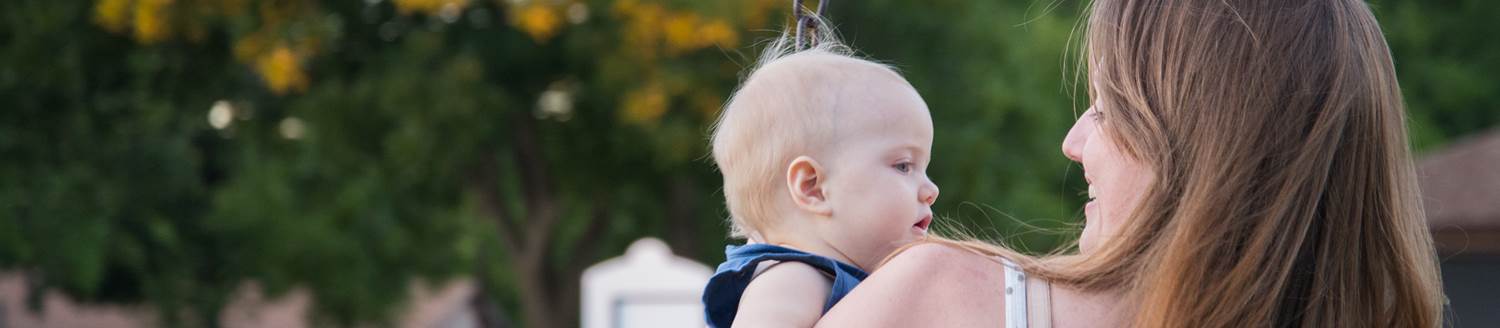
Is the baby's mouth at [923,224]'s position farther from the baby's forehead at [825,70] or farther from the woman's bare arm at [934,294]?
the woman's bare arm at [934,294]

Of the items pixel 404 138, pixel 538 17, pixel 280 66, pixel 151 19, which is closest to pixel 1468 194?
pixel 538 17

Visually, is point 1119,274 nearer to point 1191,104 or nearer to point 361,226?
point 1191,104

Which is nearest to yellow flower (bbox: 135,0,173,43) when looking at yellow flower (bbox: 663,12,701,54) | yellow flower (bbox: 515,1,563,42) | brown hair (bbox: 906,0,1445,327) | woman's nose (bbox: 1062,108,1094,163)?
yellow flower (bbox: 515,1,563,42)

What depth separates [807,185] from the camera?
87.9 inches

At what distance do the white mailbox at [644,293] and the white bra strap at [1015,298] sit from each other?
8793 millimetres

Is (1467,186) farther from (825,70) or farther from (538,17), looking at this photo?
(825,70)

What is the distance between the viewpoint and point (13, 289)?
25.8m

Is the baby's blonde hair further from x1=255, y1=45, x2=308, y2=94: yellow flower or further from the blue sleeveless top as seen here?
x1=255, y1=45, x2=308, y2=94: yellow flower

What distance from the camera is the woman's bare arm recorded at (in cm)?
188

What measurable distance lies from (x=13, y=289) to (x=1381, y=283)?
86.4 ft

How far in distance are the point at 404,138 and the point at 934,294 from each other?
32.1 ft

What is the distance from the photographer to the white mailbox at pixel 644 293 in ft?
35.1

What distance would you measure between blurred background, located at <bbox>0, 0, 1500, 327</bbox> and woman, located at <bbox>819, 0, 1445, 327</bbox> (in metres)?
7.51

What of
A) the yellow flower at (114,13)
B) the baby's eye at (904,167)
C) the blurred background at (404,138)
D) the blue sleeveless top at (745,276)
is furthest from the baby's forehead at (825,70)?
the yellow flower at (114,13)
